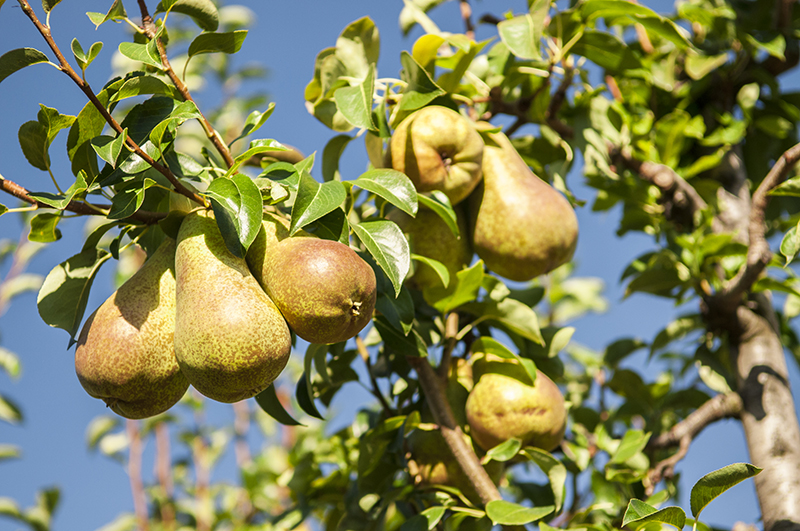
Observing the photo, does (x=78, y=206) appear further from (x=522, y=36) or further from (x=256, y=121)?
(x=522, y=36)

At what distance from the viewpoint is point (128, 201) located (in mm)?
987

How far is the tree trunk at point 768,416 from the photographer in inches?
57.9

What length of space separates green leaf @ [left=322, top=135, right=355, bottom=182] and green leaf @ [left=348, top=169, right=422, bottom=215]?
0.33 metres

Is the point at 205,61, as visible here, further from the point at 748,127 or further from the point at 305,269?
the point at 305,269

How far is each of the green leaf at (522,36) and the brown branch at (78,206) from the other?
2.71 feet

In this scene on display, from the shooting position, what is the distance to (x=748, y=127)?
7.24ft

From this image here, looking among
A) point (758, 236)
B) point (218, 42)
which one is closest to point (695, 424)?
point (758, 236)

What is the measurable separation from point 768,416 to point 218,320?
138cm

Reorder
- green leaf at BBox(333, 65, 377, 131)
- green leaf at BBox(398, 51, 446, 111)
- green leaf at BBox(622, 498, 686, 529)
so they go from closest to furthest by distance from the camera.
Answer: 1. green leaf at BBox(622, 498, 686, 529)
2. green leaf at BBox(333, 65, 377, 131)
3. green leaf at BBox(398, 51, 446, 111)

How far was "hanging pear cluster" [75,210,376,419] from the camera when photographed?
34.4 inches

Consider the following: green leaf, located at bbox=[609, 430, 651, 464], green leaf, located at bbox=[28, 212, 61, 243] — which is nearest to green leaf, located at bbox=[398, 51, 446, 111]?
green leaf, located at bbox=[28, 212, 61, 243]

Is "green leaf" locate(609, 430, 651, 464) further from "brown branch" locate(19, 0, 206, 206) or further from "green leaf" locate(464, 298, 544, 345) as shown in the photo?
"brown branch" locate(19, 0, 206, 206)

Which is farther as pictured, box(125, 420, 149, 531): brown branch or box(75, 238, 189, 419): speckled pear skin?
box(125, 420, 149, 531): brown branch

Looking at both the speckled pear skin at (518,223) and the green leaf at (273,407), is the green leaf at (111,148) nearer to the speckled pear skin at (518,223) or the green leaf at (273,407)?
the green leaf at (273,407)
